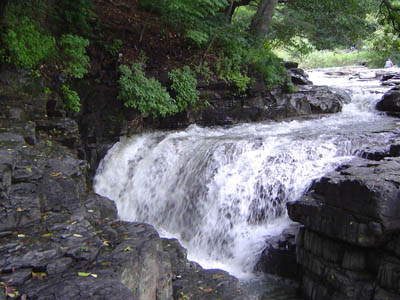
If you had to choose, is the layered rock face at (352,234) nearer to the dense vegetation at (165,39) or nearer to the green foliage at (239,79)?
the dense vegetation at (165,39)

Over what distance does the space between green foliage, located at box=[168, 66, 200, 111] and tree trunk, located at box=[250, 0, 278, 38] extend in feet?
11.2

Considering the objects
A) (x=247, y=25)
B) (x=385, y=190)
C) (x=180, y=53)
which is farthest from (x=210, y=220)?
(x=247, y=25)

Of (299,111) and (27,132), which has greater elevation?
(299,111)

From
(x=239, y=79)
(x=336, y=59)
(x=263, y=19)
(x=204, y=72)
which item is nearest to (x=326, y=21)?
(x=263, y=19)

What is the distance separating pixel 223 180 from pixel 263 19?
7.11 m

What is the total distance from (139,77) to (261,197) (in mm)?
4665

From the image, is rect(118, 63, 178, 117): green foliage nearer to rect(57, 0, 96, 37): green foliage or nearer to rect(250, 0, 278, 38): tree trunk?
rect(57, 0, 96, 37): green foliage

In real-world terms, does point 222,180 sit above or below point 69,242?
above

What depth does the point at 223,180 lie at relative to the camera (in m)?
7.44

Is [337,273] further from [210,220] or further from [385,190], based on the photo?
[210,220]

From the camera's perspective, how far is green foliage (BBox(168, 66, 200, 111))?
1013cm

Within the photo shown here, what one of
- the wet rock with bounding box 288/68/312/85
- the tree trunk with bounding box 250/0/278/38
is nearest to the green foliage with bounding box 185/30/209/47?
the tree trunk with bounding box 250/0/278/38

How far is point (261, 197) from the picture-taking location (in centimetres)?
692

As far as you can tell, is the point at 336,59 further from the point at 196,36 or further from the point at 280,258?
the point at 280,258
